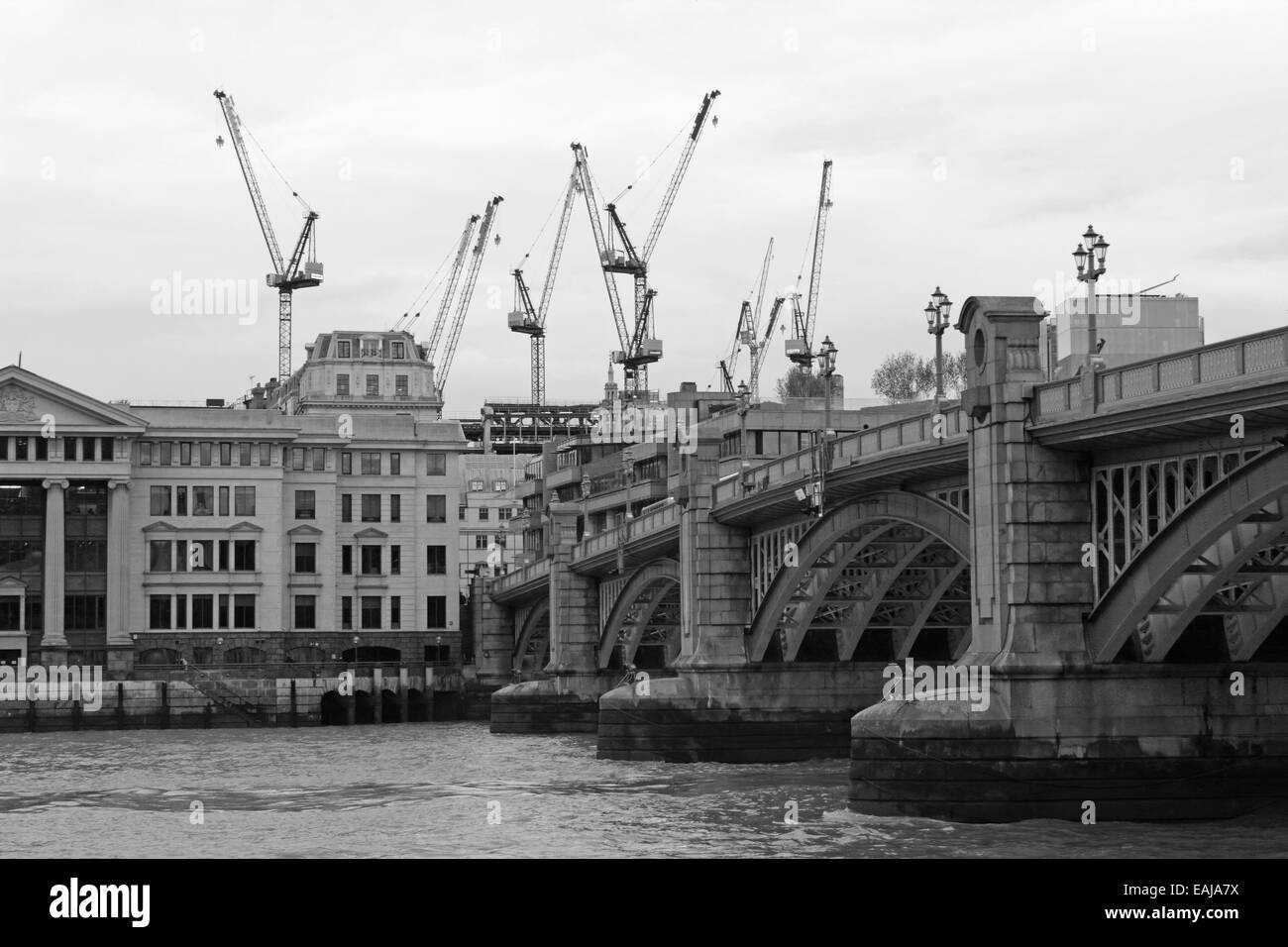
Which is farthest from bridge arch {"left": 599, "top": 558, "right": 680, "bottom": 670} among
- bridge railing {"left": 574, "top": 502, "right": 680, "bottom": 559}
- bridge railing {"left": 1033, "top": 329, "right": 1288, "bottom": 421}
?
bridge railing {"left": 1033, "top": 329, "right": 1288, "bottom": 421}

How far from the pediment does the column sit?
11.3 feet

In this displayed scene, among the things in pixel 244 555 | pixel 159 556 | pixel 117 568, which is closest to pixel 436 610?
pixel 244 555

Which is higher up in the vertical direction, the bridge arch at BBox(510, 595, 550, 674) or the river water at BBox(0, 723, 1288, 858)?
the bridge arch at BBox(510, 595, 550, 674)

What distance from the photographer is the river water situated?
4059 centimetres

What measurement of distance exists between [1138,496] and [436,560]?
9742cm

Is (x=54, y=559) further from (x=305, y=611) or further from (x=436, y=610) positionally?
(x=436, y=610)

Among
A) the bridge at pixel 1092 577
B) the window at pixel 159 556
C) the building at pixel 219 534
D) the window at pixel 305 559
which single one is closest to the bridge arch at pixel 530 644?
the building at pixel 219 534

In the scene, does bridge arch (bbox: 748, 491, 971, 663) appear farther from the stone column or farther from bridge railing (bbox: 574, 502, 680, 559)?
the stone column

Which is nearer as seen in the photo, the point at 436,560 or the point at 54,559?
the point at 54,559

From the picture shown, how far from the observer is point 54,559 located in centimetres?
12688

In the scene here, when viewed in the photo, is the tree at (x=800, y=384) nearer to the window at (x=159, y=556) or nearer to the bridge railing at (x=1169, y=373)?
the window at (x=159, y=556)

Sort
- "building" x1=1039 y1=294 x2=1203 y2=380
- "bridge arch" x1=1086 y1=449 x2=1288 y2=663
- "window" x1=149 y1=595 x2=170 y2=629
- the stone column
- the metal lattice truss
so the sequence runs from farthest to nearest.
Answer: "window" x1=149 y1=595 x2=170 y2=629
the stone column
"building" x1=1039 y1=294 x2=1203 y2=380
the metal lattice truss
"bridge arch" x1=1086 y1=449 x2=1288 y2=663
